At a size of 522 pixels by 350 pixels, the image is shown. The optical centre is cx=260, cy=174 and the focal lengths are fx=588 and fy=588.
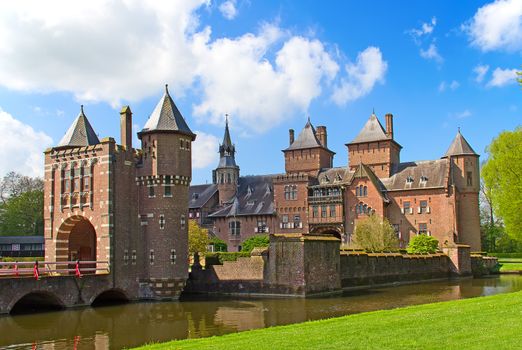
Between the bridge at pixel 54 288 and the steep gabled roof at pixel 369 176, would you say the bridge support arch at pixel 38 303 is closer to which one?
the bridge at pixel 54 288

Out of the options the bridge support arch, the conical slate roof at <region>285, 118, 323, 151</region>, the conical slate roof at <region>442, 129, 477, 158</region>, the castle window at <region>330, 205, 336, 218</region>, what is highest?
the conical slate roof at <region>285, 118, 323, 151</region>

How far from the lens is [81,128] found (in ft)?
132

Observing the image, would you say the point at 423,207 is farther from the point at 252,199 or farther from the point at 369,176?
the point at 252,199

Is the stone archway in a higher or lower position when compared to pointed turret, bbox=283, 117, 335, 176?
lower

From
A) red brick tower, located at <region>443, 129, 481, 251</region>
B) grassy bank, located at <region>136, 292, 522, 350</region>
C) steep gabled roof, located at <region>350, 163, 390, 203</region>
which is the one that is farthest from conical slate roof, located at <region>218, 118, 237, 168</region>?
grassy bank, located at <region>136, 292, 522, 350</region>

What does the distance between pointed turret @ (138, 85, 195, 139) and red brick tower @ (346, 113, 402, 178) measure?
34123mm

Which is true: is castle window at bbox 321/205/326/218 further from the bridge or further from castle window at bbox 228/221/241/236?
the bridge

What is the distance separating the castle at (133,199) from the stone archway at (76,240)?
8cm

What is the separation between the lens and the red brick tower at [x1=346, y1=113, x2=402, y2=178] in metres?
68.1

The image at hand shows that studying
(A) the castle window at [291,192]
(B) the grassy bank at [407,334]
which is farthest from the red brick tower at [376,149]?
(B) the grassy bank at [407,334]

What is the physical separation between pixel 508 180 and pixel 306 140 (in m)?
28.6

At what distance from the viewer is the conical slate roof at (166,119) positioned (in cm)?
3766

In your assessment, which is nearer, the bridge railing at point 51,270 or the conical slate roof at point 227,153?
the bridge railing at point 51,270

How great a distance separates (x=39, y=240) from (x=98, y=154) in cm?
3819
